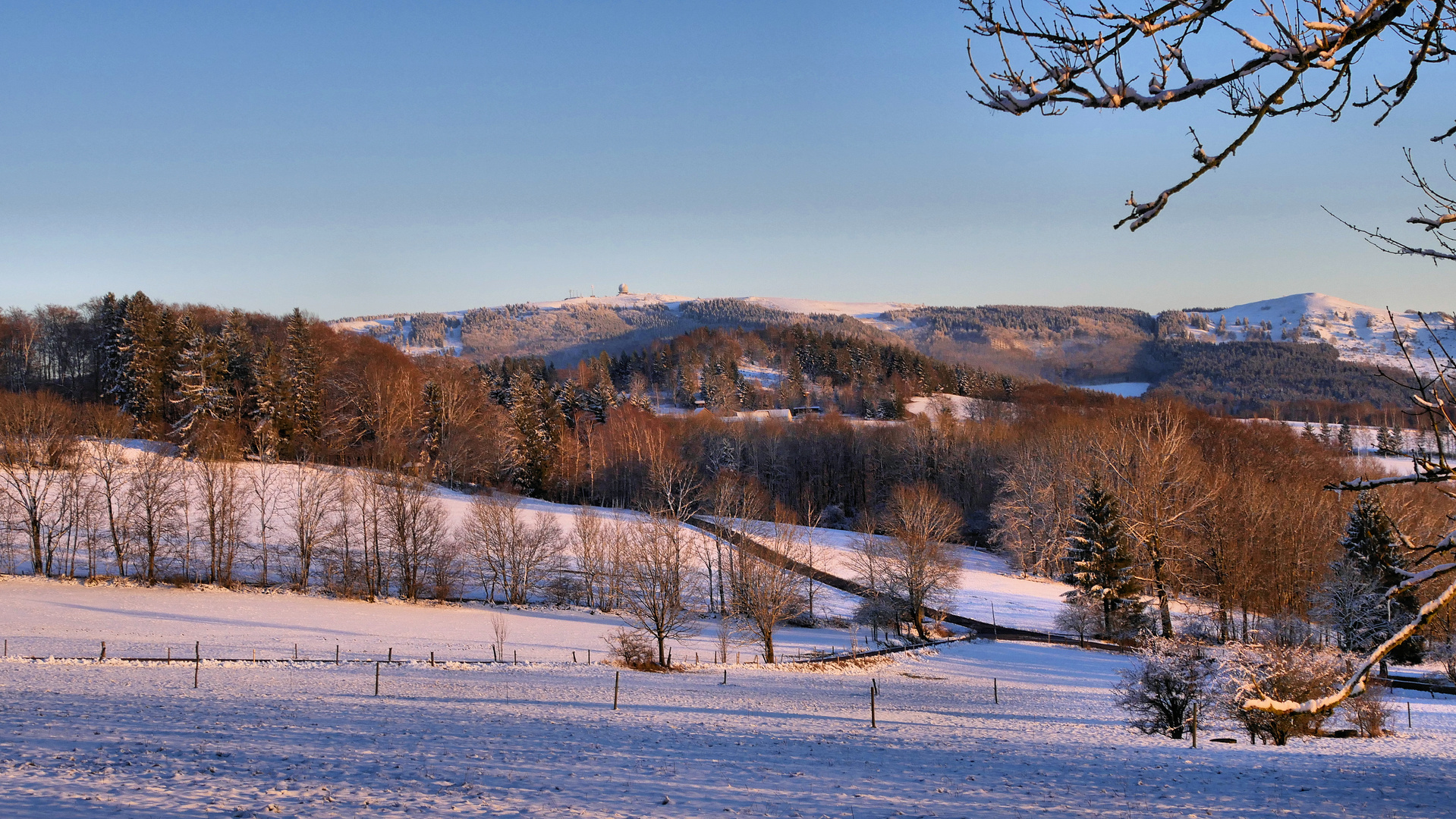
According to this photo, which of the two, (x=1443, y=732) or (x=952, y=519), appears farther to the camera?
(x=952, y=519)

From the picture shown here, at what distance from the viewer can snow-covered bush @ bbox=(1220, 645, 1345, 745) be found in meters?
19.2

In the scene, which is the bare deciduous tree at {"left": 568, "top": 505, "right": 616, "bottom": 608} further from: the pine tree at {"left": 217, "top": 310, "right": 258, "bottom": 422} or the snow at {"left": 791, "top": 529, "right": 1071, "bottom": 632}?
the pine tree at {"left": 217, "top": 310, "right": 258, "bottom": 422}

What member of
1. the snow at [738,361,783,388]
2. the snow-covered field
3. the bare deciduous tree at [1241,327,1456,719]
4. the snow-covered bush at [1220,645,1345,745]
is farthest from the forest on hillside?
the snow at [738,361,783,388]

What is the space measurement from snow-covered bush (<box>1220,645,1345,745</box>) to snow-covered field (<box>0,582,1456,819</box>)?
2.45 ft

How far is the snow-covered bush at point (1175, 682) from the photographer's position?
69.2ft

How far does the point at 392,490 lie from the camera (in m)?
54.3

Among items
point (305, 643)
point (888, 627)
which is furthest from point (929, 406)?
point (305, 643)

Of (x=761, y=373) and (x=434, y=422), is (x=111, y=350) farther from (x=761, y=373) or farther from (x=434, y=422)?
(x=761, y=373)

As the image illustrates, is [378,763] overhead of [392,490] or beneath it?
beneath

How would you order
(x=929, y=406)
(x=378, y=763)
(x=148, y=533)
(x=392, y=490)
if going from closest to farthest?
1. (x=378, y=763)
2. (x=148, y=533)
3. (x=392, y=490)
4. (x=929, y=406)

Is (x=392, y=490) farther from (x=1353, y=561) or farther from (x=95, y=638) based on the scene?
(x=1353, y=561)

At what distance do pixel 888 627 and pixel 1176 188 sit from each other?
4595 cm

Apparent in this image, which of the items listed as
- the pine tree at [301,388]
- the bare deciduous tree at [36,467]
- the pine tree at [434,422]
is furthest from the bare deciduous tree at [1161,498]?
the pine tree at [301,388]

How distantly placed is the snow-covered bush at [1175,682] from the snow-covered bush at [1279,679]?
20.1 inches
